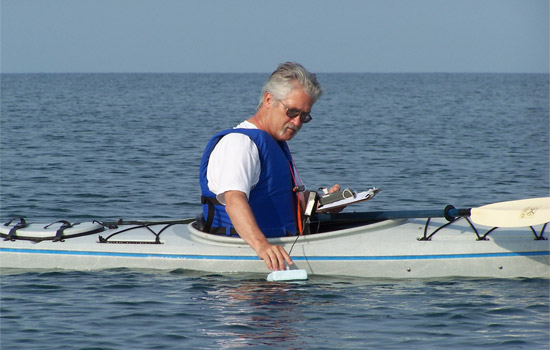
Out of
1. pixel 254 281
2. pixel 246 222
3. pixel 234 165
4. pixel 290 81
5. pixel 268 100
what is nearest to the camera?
pixel 246 222

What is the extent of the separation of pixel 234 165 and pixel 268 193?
498 mm

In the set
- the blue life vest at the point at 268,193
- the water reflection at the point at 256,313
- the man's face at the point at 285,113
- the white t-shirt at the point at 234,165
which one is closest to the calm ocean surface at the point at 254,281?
the water reflection at the point at 256,313

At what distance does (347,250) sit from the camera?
20.6ft

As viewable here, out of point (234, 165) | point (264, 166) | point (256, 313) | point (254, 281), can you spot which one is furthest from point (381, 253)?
point (234, 165)

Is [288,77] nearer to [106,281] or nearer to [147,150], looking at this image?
[106,281]

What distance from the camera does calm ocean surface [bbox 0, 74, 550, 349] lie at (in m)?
5.23

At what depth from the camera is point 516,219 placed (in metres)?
5.98

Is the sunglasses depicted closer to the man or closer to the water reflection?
the man

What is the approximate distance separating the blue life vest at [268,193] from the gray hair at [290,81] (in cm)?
31

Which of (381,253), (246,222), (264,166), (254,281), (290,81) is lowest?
(254,281)

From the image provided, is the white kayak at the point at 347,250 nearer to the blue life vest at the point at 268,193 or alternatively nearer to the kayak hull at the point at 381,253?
the kayak hull at the point at 381,253

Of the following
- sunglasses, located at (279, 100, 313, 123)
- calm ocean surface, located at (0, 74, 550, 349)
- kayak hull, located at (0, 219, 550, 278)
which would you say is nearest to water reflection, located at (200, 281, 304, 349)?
calm ocean surface, located at (0, 74, 550, 349)

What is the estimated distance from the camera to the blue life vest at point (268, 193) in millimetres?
5906

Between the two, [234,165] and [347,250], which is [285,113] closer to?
[234,165]
